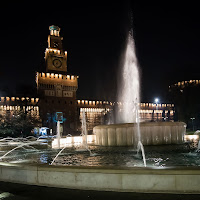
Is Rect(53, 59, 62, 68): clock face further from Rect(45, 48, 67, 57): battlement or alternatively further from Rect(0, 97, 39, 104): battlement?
Rect(0, 97, 39, 104): battlement

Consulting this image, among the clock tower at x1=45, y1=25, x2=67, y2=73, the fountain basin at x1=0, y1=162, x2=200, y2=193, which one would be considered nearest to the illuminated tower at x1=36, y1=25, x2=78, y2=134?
the clock tower at x1=45, y1=25, x2=67, y2=73

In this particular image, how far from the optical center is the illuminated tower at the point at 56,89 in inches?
1955

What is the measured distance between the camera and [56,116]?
4762 centimetres

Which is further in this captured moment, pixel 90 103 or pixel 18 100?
pixel 90 103

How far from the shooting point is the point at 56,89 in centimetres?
5291

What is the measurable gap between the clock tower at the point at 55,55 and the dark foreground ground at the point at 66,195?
53823mm

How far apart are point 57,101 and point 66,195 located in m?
49.4

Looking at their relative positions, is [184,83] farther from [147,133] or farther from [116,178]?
[116,178]

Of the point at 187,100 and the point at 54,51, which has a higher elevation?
the point at 54,51

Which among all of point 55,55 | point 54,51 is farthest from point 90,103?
point 54,51

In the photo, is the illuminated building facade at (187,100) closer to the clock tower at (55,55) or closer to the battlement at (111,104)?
the battlement at (111,104)

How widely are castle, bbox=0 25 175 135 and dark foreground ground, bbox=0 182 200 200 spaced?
41973 millimetres

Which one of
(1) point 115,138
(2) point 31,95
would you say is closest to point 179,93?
(2) point 31,95

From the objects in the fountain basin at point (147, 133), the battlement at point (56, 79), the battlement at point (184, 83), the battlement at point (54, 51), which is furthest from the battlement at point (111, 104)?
the fountain basin at point (147, 133)
